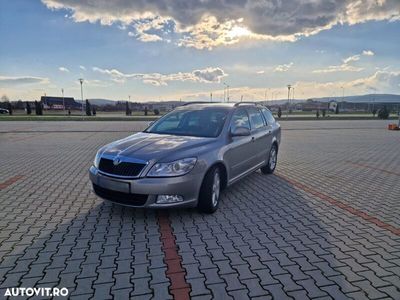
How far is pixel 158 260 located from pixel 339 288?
180 centimetres

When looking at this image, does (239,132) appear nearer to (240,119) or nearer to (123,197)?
(240,119)

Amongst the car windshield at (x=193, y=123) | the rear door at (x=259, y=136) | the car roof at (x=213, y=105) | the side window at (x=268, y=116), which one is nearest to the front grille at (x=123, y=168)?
the car windshield at (x=193, y=123)

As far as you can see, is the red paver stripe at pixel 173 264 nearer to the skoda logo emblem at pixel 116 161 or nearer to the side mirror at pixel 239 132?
the skoda logo emblem at pixel 116 161

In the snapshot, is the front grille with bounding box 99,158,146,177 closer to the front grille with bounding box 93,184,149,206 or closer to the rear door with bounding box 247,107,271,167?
the front grille with bounding box 93,184,149,206

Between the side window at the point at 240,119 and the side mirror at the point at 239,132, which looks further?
the side window at the point at 240,119

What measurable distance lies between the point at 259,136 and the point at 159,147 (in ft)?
8.86

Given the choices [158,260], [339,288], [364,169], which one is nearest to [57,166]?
[158,260]

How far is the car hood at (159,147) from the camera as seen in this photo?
163 inches

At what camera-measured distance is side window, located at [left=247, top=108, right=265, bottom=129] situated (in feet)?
20.5

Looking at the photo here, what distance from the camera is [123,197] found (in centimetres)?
420

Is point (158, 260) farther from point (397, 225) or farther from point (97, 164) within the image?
point (397, 225)

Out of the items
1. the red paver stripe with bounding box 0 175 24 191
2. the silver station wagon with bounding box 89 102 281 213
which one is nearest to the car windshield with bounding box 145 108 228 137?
the silver station wagon with bounding box 89 102 281 213

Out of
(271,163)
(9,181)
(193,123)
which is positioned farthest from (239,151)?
(9,181)

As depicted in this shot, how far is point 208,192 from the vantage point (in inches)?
174
